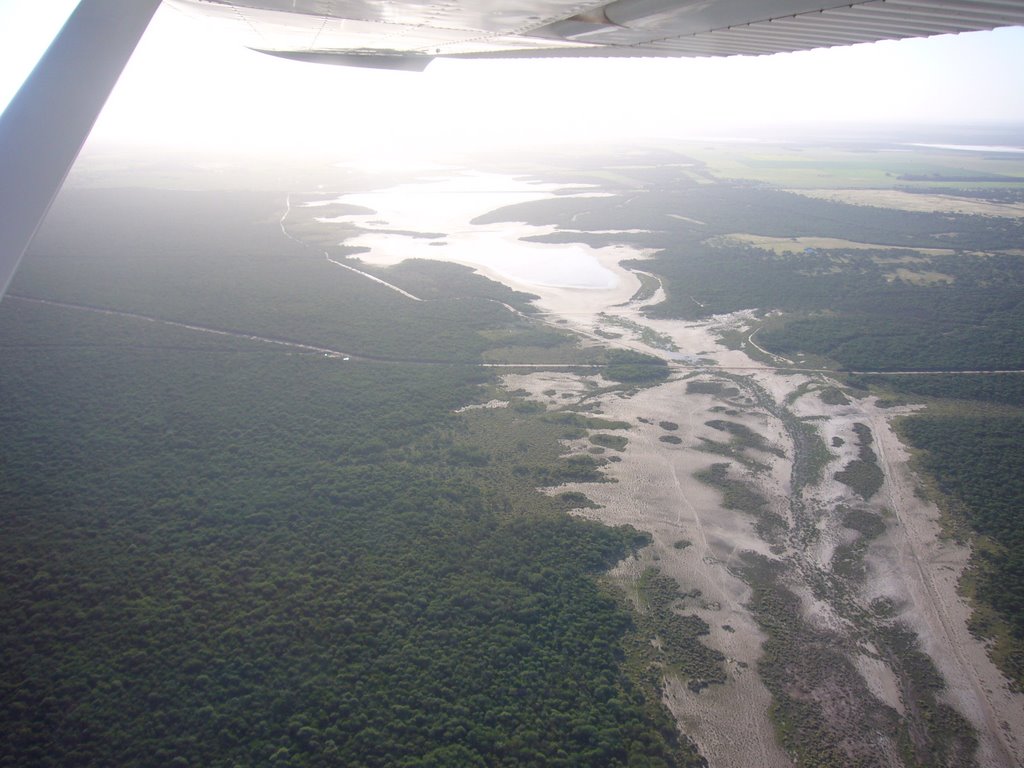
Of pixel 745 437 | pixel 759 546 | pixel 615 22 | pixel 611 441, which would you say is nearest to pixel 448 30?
pixel 615 22

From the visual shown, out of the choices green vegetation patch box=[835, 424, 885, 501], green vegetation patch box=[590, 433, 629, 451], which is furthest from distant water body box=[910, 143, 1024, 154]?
green vegetation patch box=[590, 433, 629, 451]

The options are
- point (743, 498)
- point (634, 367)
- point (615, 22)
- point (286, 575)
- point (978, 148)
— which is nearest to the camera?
point (615, 22)

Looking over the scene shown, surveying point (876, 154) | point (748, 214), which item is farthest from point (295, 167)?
point (876, 154)

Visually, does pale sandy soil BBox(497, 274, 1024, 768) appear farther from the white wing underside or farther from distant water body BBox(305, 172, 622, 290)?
distant water body BBox(305, 172, 622, 290)

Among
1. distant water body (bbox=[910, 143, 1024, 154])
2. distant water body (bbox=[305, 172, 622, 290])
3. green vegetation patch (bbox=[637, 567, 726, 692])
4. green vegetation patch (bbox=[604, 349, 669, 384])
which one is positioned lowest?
green vegetation patch (bbox=[637, 567, 726, 692])

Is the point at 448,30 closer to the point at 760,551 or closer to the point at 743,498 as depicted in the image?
the point at 760,551

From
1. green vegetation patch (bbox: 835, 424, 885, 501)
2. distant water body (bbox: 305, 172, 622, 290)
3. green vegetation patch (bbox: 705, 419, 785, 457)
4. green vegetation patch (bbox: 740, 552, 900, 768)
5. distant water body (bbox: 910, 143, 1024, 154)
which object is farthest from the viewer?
distant water body (bbox: 910, 143, 1024, 154)

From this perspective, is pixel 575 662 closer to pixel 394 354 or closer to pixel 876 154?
pixel 394 354
